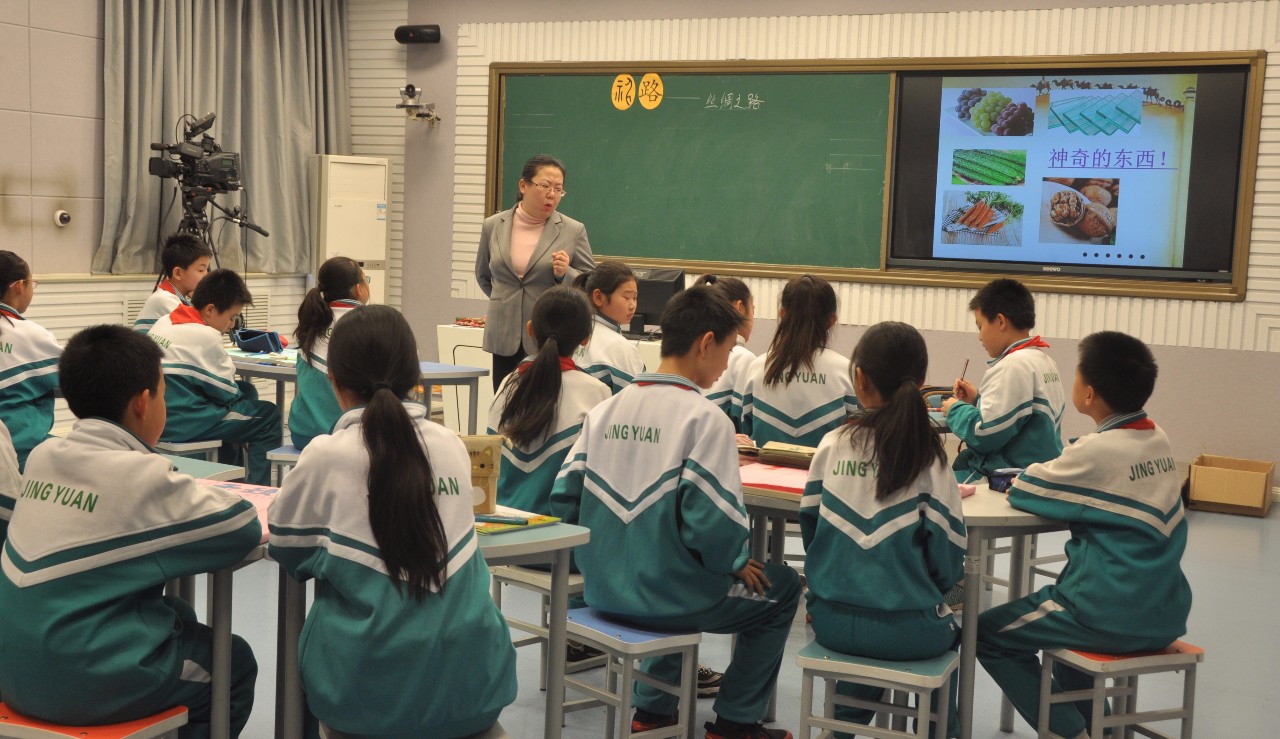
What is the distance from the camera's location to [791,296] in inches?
142

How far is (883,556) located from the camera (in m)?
2.44

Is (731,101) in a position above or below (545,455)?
above

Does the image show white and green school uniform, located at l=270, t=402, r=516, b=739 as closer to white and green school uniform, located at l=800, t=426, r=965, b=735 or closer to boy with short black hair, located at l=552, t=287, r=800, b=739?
boy with short black hair, located at l=552, t=287, r=800, b=739

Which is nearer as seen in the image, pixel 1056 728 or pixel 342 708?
pixel 342 708

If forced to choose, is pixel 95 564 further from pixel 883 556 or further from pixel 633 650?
pixel 883 556

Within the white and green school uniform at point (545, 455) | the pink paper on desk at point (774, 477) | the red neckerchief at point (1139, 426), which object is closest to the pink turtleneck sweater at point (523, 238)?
the white and green school uniform at point (545, 455)

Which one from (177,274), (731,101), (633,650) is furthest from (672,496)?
(731,101)

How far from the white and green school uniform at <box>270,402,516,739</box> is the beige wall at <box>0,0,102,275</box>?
5052 mm

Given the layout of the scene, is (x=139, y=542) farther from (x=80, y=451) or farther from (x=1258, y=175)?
(x=1258, y=175)

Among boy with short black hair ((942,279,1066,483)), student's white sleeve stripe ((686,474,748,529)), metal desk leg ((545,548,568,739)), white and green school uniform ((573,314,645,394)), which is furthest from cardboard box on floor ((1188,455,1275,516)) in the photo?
metal desk leg ((545,548,568,739))

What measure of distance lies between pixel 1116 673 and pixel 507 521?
1.31 m

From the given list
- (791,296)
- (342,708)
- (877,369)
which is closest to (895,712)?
(877,369)

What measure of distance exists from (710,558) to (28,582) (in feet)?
4.08

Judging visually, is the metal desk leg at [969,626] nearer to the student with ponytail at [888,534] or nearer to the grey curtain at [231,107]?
the student with ponytail at [888,534]
